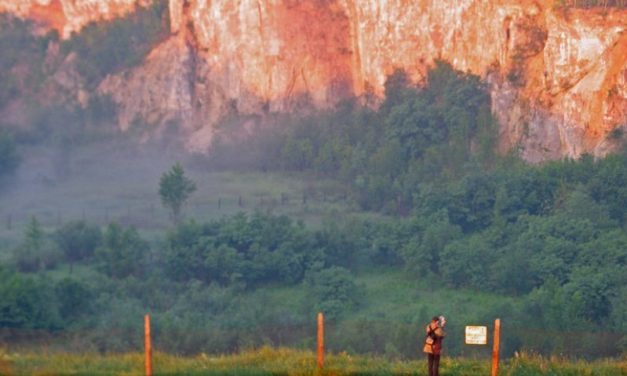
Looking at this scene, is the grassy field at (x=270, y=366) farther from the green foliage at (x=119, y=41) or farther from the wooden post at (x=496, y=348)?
the green foliage at (x=119, y=41)

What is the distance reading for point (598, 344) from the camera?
23547mm

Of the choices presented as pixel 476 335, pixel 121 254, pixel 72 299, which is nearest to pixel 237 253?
pixel 121 254

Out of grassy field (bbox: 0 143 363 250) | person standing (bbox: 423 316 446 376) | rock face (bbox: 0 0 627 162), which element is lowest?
person standing (bbox: 423 316 446 376)

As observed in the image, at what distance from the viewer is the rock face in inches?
1781

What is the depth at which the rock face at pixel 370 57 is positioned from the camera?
45250mm

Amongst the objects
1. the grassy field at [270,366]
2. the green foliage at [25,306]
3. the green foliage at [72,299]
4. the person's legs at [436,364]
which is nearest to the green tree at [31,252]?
the green foliage at [72,299]

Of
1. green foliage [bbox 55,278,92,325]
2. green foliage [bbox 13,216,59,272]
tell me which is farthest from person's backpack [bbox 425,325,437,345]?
green foliage [bbox 13,216,59,272]

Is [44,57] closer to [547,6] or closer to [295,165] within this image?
[295,165]

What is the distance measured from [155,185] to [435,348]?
38.8 metres

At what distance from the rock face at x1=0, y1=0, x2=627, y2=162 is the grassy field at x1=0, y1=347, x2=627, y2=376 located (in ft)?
89.5

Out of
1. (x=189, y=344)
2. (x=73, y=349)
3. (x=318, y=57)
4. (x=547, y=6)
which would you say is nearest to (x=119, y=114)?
(x=318, y=57)

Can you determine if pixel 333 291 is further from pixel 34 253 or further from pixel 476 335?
pixel 476 335

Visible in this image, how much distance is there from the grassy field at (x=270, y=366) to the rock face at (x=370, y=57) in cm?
2728

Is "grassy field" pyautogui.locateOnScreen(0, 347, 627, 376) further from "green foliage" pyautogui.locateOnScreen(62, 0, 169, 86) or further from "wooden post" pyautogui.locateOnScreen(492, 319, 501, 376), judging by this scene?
"green foliage" pyautogui.locateOnScreen(62, 0, 169, 86)
